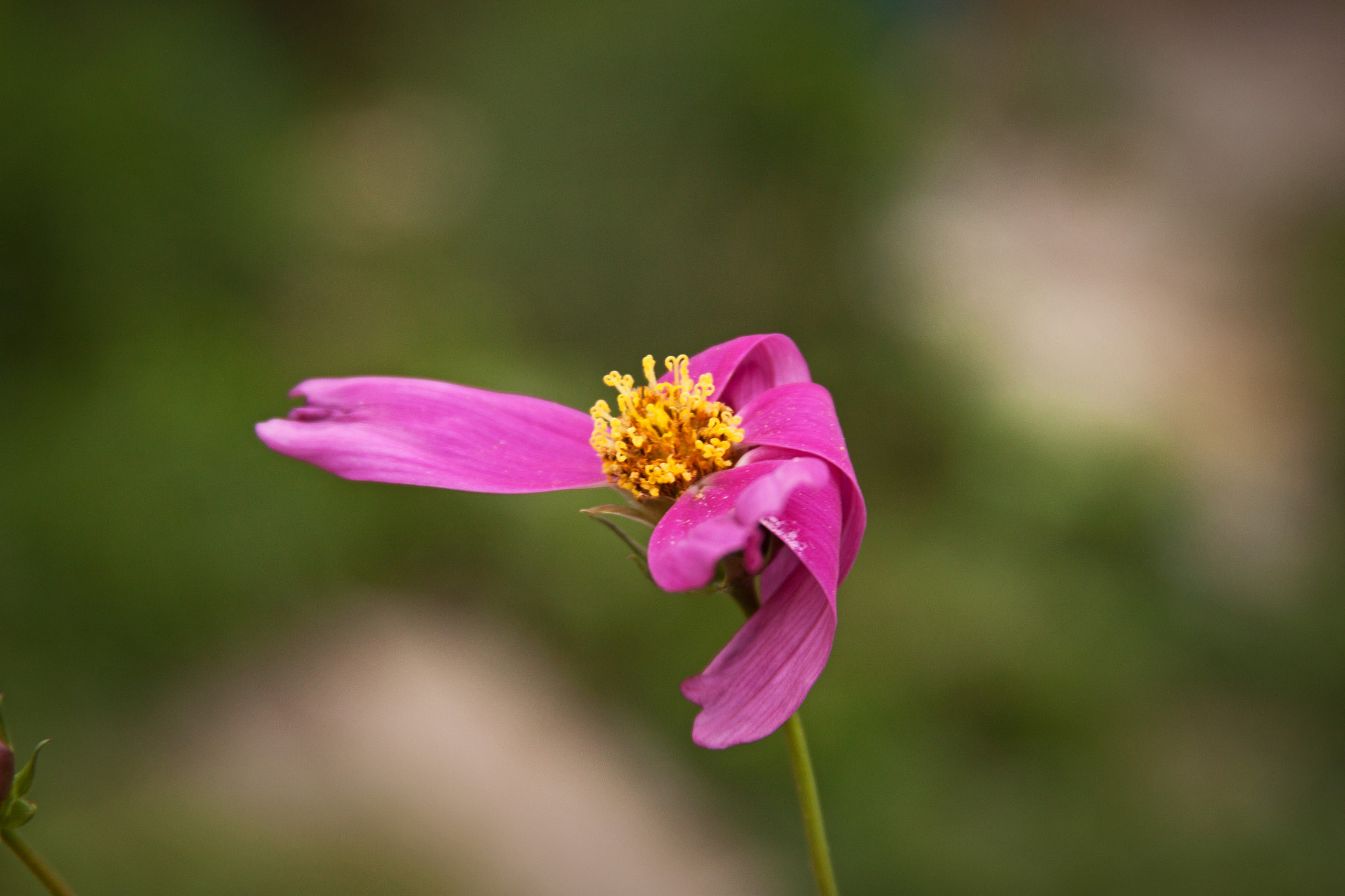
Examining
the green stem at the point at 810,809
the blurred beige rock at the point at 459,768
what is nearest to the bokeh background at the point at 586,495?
the blurred beige rock at the point at 459,768

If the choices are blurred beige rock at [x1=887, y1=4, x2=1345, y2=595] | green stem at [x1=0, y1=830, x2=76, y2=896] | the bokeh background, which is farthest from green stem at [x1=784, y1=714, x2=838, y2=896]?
blurred beige rock at [x1=887, y1=4, x2=1345, y2=595]

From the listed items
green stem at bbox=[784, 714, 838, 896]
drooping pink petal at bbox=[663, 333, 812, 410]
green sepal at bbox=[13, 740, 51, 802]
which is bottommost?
green stem at bbox=[784, 714, 838, 896]

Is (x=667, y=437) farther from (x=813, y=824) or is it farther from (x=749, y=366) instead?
(x=813, y=824)

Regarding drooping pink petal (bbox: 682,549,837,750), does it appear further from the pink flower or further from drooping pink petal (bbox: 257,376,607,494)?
drooping pink petal (bbox: 257,376,607,494)

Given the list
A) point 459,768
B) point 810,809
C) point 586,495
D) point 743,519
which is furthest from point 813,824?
point 459,768

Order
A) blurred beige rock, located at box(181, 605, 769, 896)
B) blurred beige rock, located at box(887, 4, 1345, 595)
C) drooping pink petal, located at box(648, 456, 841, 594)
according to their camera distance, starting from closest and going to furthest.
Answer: drooping pink petal, located at box(648, 456, 841, 594) → blurred beige rock, located at box(181, 605, 769, 896) → blurred beige rock, located at box(887, 4, 1345, 595)

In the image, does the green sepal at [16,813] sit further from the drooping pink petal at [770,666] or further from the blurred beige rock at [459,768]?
the blurred beige rock at [459,768]

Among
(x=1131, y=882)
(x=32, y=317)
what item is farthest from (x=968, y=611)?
(x=32, y=317)
